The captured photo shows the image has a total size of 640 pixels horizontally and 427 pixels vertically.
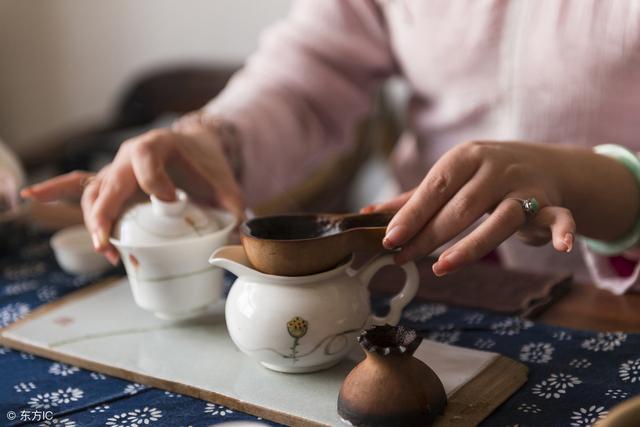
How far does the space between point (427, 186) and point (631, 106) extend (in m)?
0.42

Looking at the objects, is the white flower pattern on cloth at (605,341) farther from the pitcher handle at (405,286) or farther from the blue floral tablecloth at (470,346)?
the pitcher handle at (405,286)

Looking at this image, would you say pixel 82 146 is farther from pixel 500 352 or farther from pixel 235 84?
pixel 500 352

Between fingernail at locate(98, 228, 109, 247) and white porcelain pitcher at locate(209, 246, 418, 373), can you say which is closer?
white porcelain pitcher at locate(209, 246, 418, 373)

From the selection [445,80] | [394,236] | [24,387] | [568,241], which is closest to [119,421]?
[24,387]

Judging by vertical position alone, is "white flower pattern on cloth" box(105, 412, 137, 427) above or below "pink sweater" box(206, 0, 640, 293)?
below

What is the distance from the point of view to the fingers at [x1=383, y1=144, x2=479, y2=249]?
2.19 feet

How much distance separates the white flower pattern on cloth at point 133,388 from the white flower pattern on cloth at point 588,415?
34 centimetres

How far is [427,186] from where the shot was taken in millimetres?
689

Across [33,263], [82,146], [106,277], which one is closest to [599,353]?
[106,277]

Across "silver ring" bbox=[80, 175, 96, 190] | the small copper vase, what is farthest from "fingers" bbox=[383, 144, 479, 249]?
"silver ring" bbox=[80, 175, 96, 190]

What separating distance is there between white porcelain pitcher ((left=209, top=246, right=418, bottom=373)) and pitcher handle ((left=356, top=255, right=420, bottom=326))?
14 millimetres

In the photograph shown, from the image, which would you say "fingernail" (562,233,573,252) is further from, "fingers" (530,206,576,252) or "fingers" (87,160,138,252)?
"fingers" (87,160,138,252)

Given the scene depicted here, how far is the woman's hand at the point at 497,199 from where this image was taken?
653 millimetres

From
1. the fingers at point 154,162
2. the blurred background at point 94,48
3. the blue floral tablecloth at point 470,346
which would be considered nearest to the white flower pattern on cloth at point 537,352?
the blue floral tablecloth at point 470,346
